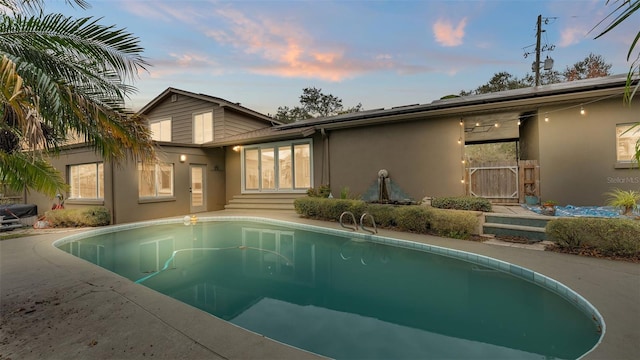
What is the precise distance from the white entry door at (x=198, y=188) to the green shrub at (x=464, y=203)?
988 centimetres

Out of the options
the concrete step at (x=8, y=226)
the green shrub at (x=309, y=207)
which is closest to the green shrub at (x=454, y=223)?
the green shrub at (x=309, y=207)

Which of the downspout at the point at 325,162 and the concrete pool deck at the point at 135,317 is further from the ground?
the downspout at the point at 325,162

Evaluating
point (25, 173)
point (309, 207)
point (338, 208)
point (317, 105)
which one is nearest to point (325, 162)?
point (309, 207)

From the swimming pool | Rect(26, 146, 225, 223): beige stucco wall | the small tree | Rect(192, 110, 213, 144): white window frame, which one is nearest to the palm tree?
the swimming pool

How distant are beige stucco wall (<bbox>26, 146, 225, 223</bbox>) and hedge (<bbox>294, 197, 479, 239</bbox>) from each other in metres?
5.93

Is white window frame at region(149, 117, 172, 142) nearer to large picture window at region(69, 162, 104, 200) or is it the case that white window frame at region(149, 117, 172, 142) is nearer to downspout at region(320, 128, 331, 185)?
large picture window at region(69, 162, 104, 200)

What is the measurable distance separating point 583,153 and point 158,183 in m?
14.2

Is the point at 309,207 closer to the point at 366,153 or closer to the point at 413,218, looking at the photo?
the point at 366,153

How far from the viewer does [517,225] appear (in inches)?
259

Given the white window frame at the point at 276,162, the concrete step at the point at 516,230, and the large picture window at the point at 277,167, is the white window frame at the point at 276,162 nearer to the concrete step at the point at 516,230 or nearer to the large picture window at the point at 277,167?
the large picture window at the point at 277,167

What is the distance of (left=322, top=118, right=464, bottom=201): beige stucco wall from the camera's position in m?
9.08

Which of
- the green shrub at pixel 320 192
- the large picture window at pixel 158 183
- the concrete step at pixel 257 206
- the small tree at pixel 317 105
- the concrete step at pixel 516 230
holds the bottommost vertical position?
the concrete step at pixel 516 230

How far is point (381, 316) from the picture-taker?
3.58m

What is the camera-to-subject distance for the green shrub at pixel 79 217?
30.9ft
